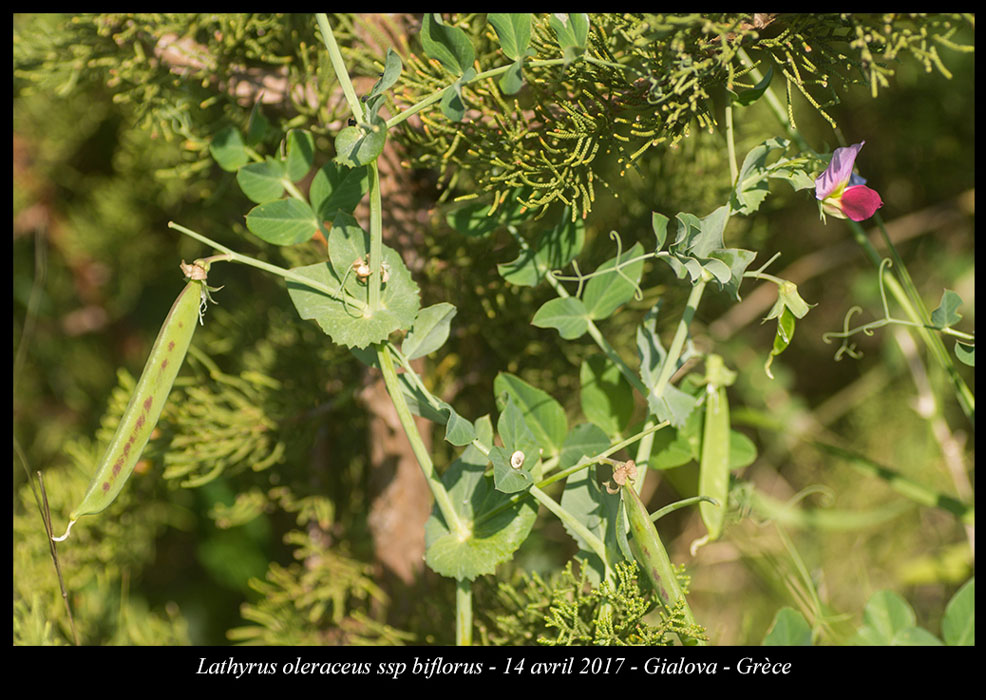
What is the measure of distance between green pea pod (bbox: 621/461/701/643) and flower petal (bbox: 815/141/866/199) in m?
0.14

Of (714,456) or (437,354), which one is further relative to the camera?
(437,354)

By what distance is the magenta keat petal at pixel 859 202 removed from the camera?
0.31m

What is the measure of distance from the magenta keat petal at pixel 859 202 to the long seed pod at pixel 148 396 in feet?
0.89

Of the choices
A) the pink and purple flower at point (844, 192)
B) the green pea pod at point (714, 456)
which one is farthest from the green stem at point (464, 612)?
the pink and purple flower at point (844, 192)

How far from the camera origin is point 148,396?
0.32 metres

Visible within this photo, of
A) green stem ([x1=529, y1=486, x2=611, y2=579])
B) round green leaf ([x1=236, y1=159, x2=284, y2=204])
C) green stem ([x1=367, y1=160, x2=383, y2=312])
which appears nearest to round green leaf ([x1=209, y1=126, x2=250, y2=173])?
round green leaf ([x1=236, y1=159, x2=284, y2=204])

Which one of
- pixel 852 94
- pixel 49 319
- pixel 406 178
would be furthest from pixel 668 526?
pixel 49 319

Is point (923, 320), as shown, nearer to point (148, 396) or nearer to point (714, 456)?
point (714, 456)

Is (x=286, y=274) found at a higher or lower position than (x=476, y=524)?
higher

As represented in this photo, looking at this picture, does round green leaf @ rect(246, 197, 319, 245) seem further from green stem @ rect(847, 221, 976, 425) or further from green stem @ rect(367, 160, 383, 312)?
green stem @ rect(847, 221, 976, 425)

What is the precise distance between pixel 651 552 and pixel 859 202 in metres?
0.17

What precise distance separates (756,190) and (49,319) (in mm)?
789

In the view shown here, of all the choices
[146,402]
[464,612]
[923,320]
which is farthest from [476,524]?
[923,320]

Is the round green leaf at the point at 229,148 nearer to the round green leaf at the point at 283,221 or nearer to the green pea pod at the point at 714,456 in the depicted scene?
the round green leaf at the point at 283,221
